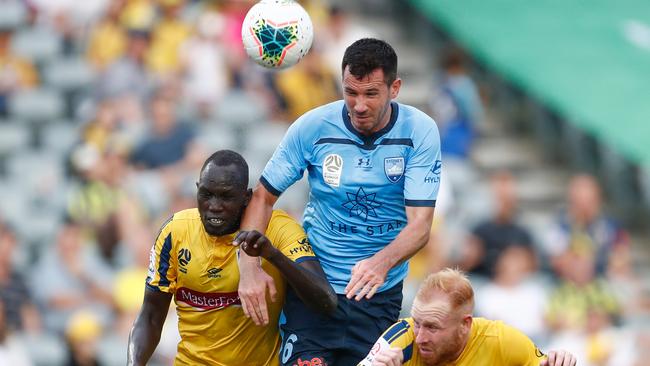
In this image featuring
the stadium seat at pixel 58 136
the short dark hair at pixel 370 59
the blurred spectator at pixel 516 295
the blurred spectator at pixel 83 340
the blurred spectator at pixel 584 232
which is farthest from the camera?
the stadium seat at pixel 58 136

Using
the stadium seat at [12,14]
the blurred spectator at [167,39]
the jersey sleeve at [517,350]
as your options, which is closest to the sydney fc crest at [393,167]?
the jersey sleeve at [517,350]

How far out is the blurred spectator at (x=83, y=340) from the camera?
12.1 metres

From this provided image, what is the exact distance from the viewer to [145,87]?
15.0 metres

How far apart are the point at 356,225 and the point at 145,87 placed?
312 inches

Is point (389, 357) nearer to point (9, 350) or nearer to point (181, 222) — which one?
point (181, 222)

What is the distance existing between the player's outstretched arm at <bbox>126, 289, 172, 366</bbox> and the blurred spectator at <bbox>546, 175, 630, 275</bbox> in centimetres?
644

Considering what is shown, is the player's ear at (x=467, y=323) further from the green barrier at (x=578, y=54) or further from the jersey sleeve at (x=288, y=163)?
the green barrier at (x=578, y=54)

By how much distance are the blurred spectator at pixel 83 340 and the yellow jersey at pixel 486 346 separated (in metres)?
5.40

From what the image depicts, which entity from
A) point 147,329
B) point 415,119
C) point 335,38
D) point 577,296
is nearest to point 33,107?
point 335,38

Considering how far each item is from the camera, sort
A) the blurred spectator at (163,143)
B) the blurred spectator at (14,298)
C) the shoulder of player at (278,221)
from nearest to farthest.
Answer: the shoulder of player at (278,221) < the blurred spectator at (14,298) < the blurred spectator at (163,143)

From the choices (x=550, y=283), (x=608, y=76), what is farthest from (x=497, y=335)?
(x=608, y=76)

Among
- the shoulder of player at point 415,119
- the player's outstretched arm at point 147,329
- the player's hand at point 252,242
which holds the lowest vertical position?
the player's outstretched arm at point 147,329

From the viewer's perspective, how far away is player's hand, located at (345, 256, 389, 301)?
710 centimetres

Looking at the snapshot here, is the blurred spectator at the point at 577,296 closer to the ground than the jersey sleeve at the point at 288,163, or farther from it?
closer to the ground
